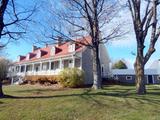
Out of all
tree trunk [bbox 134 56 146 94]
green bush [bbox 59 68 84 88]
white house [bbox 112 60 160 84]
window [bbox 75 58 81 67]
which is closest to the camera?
tree trunk [bbox 134 56 146 94]

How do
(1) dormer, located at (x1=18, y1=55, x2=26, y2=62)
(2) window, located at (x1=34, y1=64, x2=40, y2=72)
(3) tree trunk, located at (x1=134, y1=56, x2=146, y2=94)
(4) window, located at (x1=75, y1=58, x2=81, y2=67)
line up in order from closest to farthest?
1. (3) tree trunk, located at (x1=134, y1=56, x2=146, y2=94)
2. (4) window, located at (x1=75, y1=58, x2=81, y2=67)
3. (2) window, located at (x1=34, y1=64, x2=40, y2=72)
4. (1) dormer, located at (x1=18, y1=55, x2=26, y2=62)

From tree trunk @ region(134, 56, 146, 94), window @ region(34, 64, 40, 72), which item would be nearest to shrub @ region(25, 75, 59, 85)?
window @ region(34, 64, 40, 72)

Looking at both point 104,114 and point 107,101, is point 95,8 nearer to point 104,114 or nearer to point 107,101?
point 107,101

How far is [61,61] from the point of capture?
3684 cm

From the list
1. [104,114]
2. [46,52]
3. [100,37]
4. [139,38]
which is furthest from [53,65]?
[104,114]

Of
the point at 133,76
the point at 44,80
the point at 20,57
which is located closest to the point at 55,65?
the point at 44,80

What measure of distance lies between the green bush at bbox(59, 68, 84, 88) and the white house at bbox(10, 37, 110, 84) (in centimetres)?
327

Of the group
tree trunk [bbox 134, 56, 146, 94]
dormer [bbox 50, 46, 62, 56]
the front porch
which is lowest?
tree trunk [bbox 134, 56, 146, 94]

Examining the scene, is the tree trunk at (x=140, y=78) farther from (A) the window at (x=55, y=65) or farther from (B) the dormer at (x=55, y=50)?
(B) the dormer at (x=55, y=50)

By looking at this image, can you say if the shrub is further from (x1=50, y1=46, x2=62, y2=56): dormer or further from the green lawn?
the green lawn

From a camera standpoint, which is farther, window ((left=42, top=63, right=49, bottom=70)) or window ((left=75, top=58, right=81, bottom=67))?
window ((left=42, top=63, right=49, bottom=70))

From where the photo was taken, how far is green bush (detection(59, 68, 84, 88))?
90.3ft

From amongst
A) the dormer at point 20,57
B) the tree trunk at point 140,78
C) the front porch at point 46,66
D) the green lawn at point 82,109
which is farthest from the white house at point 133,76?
the green lawn at point 82,109

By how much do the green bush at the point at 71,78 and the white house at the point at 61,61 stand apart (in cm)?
327
